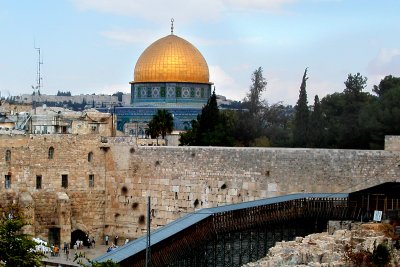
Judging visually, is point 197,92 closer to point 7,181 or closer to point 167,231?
point 7,181

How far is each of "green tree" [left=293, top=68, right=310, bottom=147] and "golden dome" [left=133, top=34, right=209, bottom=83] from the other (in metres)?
13.5

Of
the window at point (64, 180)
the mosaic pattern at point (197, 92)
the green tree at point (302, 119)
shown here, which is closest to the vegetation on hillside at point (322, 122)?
the green tree at point (302, 119)

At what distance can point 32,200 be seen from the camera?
3219 cm

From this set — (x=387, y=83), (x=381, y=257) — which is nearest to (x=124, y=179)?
(x=387, y=83)

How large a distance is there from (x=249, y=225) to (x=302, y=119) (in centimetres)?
1401

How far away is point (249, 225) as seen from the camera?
22.6 meters

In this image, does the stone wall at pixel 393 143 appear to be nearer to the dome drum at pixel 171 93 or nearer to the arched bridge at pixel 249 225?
the arched bridge at pixel 249 225

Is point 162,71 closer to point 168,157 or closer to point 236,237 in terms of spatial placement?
point 168,157

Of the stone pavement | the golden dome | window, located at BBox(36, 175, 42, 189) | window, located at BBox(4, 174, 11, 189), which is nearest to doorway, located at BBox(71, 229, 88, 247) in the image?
the stone pavement

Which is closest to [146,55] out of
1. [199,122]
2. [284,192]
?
[199,122]

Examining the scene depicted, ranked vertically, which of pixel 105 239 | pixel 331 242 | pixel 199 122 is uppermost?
pixel 199 122

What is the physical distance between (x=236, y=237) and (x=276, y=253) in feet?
18.3

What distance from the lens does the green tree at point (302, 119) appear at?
35.4 m

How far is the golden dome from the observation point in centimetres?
4934
